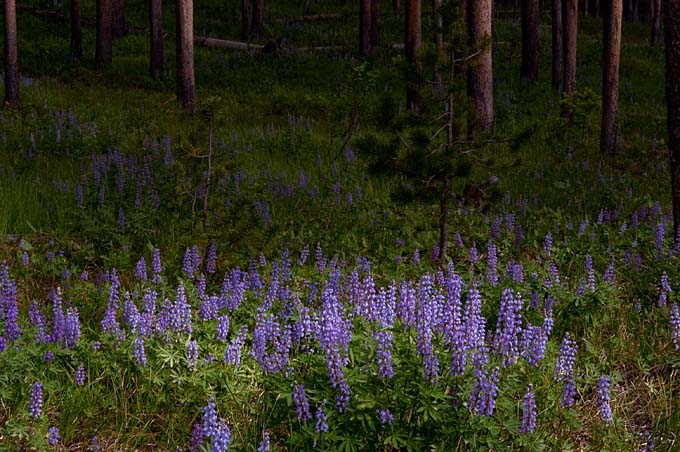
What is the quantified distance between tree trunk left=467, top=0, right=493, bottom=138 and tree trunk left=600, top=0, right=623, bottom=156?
3.35 metres

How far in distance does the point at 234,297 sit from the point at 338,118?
10850mm

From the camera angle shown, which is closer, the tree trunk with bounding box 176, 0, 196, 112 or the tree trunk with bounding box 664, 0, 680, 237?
the tree trunk with bounding box 664, 0, 680, 237

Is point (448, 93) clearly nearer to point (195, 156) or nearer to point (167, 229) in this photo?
point (195, 156)

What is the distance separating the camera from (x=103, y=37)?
20438mm

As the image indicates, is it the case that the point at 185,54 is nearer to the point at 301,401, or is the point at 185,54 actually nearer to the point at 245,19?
the point at 301,401

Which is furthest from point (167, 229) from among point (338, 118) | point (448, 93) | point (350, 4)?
point (350, 4)

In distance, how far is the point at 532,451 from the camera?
3693 millimetres

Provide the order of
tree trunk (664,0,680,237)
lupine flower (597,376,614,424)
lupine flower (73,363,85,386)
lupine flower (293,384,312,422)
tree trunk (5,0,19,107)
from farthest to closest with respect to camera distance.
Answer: tree trunk (5,0,19,107)
tree trunk (664,0,680,237)
lupine flower (73,363,85,386)
lupine flower (597,376,614,424)
lupine flower (293,384,312,422)

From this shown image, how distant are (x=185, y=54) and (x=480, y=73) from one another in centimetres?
686

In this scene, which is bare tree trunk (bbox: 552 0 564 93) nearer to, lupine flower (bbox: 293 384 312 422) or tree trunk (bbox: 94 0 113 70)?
tree trunk (bbox: 94 0 113 70)

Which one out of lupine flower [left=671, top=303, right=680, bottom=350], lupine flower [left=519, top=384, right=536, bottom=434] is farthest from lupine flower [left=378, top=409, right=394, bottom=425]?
lupine flower [left=671, top=303, right=680, bottom=350]

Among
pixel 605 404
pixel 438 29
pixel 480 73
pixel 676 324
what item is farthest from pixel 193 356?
pixel 480 73

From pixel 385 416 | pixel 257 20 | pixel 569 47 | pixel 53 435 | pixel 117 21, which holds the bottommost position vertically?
pixel 53 435

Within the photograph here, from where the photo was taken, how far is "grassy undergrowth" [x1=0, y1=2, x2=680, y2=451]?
3770 millimetres
